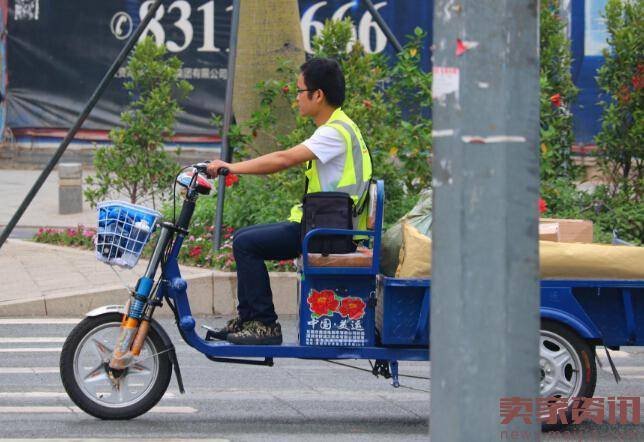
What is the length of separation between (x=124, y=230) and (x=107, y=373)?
28.7 inches

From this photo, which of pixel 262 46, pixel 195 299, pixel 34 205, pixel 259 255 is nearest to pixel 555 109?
pixel 262 46

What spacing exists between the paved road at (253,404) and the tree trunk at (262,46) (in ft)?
11.8

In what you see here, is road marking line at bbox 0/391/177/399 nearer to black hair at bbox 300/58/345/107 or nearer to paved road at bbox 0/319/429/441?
paved road at bbox 0/319/429/441

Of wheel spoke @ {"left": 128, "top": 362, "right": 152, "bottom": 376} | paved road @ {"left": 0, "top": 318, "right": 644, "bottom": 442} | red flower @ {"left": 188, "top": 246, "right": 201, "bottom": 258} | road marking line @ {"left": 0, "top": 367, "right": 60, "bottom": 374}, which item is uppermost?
red flower @ {"left": 188, "top": 246, "right": 201, "bottom": 258}

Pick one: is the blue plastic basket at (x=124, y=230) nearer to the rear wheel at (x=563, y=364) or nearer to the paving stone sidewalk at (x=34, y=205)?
the rear wheel at (x=563, y=364)

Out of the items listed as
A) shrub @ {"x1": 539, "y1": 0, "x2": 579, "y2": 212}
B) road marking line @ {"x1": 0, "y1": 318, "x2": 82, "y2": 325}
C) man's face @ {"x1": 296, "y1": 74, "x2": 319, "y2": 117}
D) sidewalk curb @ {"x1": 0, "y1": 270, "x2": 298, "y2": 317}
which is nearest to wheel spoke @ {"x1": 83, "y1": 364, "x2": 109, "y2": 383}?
man's face @ {"x1": 296, "y1": 74, "x2": 319, "y2": 117}

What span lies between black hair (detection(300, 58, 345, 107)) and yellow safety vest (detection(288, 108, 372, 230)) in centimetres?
9

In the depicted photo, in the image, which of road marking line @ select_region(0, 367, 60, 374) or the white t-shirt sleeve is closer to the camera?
the white t-shirt sleeve

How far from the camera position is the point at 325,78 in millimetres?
5992

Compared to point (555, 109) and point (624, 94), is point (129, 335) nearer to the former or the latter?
point (555, 109)

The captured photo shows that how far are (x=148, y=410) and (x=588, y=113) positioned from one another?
14.3m

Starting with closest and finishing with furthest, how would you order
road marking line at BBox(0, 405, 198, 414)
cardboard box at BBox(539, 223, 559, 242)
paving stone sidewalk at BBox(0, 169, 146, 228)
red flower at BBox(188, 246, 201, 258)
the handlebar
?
1. the handlebar
2. road marking line at BBox(0, 405, 198, 414)
3. cardboard box at BBox(539, 223, 559, 242)
4. red flower at BBox(188, 246, 201, 258)
5. paving stone sidewalk at BBox(0, 169, 146, 228)

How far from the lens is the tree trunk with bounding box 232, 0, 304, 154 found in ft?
36.1

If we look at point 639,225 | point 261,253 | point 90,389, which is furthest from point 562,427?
point 639,225
